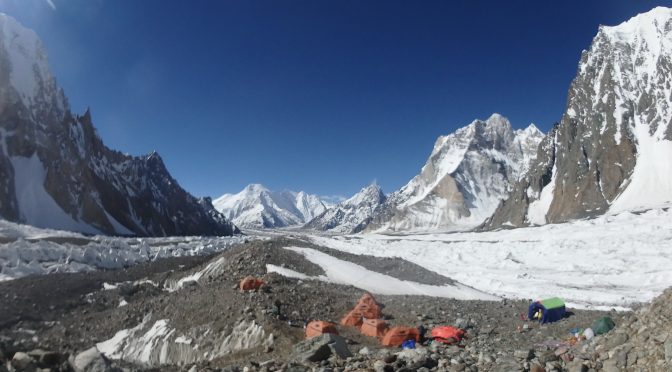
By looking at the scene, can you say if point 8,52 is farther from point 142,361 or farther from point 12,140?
point 142,361

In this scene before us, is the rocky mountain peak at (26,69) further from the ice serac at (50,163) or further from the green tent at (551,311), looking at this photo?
the green tent at (551,311)

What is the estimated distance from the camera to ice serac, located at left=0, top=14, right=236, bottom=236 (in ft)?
317

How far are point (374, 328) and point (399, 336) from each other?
50.5 inches

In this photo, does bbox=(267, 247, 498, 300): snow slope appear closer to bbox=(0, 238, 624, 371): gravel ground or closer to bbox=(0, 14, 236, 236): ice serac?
bbox=(0, 238, 624, 371): gravel ground

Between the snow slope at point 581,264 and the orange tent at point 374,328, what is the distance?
16.0m

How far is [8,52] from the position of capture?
107750 millimetres

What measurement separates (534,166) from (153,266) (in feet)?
485

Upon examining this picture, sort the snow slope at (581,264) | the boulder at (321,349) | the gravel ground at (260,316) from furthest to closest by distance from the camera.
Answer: the snow slope at (581,264), the gravel ground at (260,316), the boulder at (321,349)

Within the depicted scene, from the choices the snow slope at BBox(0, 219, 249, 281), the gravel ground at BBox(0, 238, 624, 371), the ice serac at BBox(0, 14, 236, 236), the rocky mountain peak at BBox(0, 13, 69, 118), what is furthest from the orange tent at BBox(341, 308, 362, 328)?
the rocky mountain peak at BBox(0, 13, 69, 118)

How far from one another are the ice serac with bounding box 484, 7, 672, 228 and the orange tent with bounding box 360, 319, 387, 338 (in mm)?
96193

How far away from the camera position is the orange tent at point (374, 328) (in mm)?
15805

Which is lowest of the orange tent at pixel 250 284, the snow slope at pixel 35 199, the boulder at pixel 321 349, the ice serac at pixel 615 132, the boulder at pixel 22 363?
the boulder at pixel 321 349

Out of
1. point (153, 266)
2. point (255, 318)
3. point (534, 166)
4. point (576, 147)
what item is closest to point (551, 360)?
point (255, 318)

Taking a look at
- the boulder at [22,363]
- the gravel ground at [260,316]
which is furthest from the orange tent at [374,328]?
the boulder at [22,363]
